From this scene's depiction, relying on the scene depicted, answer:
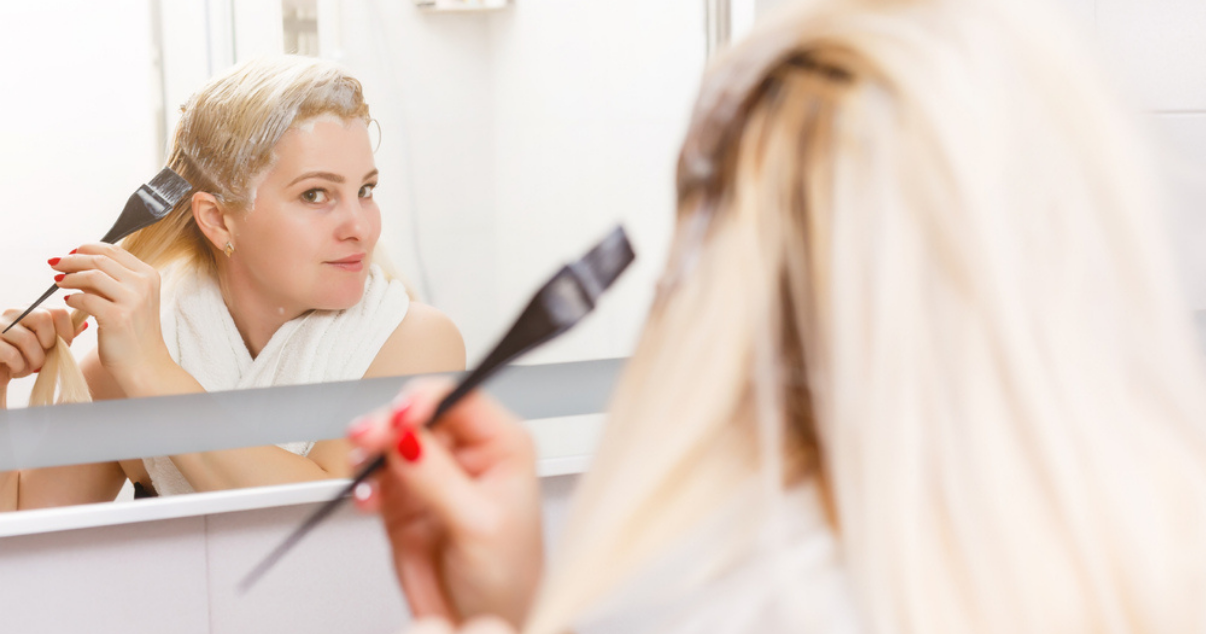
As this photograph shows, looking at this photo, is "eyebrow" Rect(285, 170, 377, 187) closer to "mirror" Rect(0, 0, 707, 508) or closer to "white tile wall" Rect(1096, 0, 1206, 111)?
"mirror" Rect(0, 0, 707, 508)

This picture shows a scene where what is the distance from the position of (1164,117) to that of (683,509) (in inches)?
42.3

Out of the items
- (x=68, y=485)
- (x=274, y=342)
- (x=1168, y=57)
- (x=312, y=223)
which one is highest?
(x=1168, y=57)

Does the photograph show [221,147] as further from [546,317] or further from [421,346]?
[546,317]

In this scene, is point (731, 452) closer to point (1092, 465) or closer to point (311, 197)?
point (1092, 465)

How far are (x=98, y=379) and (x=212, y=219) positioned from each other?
17 cm

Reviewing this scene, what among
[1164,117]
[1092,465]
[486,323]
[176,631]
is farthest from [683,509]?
[1164,117]

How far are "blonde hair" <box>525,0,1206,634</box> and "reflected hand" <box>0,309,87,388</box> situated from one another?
61 centimetres

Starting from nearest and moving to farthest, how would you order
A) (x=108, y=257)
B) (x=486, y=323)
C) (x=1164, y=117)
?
(x=108, y=257)
(x=486, y=323)
(x=1164, y=117)

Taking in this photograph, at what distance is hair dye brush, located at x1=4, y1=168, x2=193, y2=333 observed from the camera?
0.75 meters

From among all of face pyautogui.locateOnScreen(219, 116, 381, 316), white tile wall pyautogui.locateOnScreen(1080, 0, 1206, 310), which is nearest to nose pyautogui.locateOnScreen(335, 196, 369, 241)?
face pyautogui.locateOnScreen(219, 116, 381, 316)

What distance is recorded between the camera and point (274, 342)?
2.67 ft

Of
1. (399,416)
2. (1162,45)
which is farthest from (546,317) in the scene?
(1162,45)

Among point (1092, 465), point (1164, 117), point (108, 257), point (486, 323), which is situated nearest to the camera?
point (1092, 465)

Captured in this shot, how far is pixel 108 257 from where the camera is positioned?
75 cm
